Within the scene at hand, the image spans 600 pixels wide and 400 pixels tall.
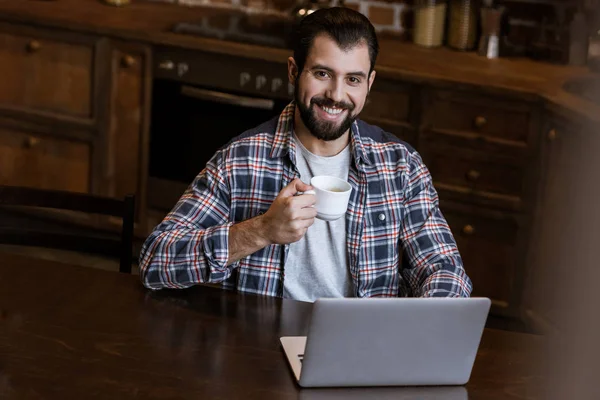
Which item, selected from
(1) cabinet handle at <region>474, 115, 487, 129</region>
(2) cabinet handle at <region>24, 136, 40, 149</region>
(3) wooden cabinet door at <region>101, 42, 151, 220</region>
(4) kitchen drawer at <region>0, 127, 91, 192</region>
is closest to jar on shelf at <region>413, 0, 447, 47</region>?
(1) cabinet handle at <region>474, 115, 487, 129</region>

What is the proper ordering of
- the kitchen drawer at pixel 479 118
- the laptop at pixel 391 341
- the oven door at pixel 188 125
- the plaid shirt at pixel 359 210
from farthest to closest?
the oven door at pixel 188 125
the kitchen drawer at pixel 479 118
the plaid shirt at pixel 359 210
the laptop at pixel 391 341

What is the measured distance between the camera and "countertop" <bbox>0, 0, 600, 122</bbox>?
304 centimetres

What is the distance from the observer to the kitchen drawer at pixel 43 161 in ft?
12.3

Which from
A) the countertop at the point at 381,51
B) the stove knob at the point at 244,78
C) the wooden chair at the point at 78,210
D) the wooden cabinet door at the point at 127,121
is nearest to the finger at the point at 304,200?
the wooden chair at the point at 78,210

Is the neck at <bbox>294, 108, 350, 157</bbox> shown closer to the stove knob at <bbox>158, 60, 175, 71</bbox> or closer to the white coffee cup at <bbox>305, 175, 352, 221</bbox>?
the white coffee cup at <bbox>305, 175, 352, 221</bbox>

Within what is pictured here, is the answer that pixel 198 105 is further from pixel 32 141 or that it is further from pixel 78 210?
pixel 78 210

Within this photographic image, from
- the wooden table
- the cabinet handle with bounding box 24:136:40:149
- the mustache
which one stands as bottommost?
the wooden table

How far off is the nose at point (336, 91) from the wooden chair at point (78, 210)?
0.47 meters

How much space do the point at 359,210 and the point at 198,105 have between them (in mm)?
1768

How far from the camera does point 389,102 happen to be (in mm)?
3178

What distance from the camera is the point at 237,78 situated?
11.0 feet

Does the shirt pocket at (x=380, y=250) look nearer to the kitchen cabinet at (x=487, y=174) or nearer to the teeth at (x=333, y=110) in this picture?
the teeth at (x=333, y=110)

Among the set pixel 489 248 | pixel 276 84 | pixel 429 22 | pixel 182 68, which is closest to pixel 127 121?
pixel 182 68

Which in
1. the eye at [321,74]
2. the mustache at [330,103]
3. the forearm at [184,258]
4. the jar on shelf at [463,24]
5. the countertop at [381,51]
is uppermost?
the jar on shelf at [463,24]
